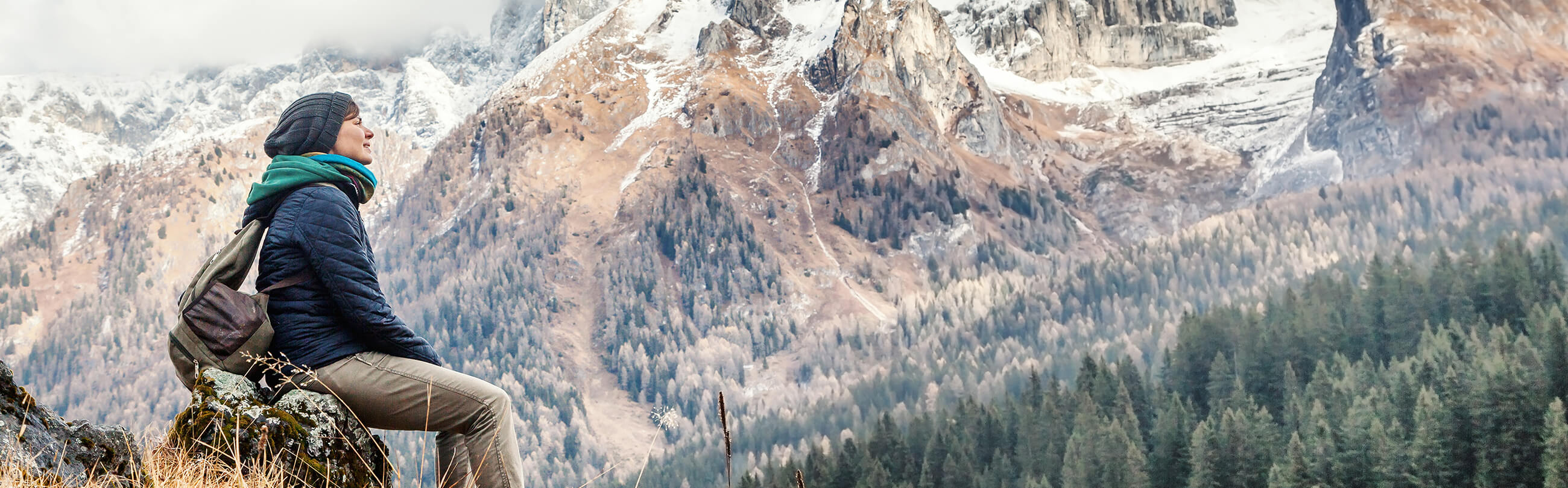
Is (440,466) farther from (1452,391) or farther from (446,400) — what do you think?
(1452,391)

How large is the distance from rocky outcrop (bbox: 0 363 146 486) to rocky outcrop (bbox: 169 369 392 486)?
394 mm

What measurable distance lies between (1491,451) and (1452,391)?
694cm

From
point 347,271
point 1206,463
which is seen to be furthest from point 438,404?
point 1206,463

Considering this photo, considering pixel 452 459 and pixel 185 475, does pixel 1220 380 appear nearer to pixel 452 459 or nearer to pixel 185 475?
pixel 452 459

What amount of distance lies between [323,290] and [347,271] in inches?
8.5

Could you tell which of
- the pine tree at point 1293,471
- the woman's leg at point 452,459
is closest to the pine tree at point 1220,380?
the pine tree at point 1293,471

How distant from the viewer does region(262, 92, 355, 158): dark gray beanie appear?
21.2 feet

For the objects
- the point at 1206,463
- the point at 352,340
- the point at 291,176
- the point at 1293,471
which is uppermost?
the point at 291,176

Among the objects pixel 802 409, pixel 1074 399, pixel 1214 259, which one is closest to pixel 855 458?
pixel 1074 399

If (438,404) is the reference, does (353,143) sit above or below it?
above

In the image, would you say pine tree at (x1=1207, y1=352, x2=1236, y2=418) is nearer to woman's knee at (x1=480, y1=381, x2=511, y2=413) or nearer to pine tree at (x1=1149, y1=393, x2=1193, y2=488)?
pine tree at (x1=1149, y1=393, x2=1193, y2=488)

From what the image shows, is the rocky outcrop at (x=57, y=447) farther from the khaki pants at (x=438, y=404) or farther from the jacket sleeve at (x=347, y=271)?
the jacket sleeve at (x=347, y=271)

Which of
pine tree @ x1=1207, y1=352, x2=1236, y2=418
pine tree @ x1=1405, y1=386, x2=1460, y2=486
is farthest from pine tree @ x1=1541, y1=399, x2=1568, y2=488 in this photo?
pine tree @ x1=1207, y1=352, x2=1236, y2=418

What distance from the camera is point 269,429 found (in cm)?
593
